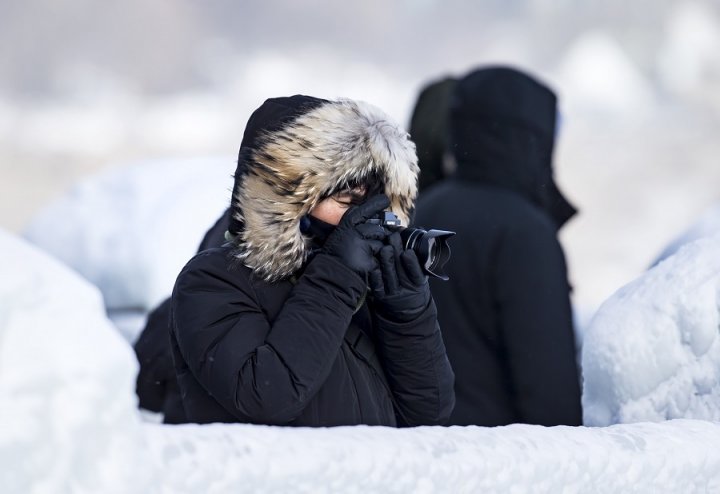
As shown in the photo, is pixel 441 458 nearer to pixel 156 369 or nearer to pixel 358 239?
pixel 358 239

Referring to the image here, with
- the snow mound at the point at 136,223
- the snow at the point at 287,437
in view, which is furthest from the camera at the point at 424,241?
the snow mound at the point at 136,223

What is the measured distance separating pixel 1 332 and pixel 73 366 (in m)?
0.11

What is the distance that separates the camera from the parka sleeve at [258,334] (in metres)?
2.04

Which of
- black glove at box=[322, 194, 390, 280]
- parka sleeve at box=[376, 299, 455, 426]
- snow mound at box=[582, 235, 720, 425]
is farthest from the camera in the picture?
snow mound at box=[582, 235, 720, 425]

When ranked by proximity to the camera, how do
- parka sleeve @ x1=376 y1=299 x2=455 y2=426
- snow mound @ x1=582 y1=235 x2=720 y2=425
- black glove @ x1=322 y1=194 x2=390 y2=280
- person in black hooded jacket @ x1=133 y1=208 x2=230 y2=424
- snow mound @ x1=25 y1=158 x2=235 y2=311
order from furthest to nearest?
snow mound @ x1=25 y1=158 x2=235 y2=311, person in black hooded jacket @ x1=133 y1=208 x2=230 y2=424, snow mound @ x1=582 y1=235 x2=720 y2=425, parka sleeve @ x1=376 y1=299 x2=455 y2=426, black glove @ x1=322 y1=194 x2=390 y2=280

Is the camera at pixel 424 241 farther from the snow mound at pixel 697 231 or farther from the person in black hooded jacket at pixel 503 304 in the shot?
the snow mound at pixel 697 231

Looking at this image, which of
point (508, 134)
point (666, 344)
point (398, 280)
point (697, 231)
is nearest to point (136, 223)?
point (508, 134)

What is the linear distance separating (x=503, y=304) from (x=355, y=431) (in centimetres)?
119

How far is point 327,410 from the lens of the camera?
85.8 inches

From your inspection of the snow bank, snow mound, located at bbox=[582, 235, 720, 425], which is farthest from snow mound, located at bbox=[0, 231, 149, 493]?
snow mound, located at bbox=[582, 235, 720, 425]

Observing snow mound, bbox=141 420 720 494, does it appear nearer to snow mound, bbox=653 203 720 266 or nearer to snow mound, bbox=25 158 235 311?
snow mound, bbox=653 203 720 266

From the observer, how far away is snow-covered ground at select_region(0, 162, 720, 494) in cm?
145

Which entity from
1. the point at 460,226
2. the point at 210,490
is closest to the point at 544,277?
the point at 460,226

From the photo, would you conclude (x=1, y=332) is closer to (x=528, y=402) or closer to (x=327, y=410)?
(x=327, y=410)
